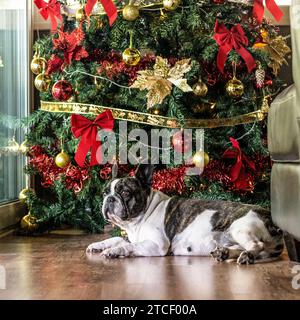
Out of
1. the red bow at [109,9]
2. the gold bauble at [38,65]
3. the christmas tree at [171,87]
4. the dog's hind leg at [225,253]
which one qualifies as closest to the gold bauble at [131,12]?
the christmas tree at [171,87]

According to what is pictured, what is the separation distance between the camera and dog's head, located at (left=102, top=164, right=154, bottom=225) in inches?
88.1

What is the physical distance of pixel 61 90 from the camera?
8.40 feet

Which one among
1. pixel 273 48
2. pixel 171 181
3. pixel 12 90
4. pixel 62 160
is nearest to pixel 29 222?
pixel 62 160

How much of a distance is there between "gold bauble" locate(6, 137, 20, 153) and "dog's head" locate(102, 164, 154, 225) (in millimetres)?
853

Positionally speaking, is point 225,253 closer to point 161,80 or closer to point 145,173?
point 145,173

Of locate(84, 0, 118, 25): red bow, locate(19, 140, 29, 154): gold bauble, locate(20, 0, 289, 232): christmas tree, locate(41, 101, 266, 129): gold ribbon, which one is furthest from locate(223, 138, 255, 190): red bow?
locate(19, 140, 29, 154): gold bauble

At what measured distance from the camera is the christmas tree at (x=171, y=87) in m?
2.52

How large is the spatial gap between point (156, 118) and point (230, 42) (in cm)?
45

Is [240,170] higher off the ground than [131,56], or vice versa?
[131,56]

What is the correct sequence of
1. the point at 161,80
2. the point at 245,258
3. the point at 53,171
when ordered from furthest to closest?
the point at 53,171
the point at 161,80
the point at 245,258

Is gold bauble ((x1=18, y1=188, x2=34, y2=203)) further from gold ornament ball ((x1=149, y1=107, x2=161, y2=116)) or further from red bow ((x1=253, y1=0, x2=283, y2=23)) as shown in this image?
red bow ((x1=253, y1=0, x2=283, y2=23))

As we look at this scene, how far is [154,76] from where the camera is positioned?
2479 mm

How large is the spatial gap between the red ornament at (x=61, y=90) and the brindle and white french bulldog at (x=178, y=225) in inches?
20.5
